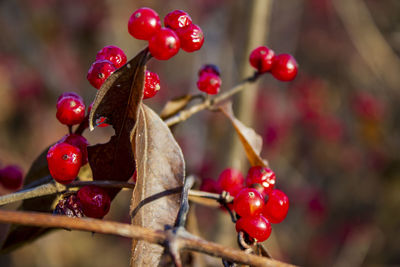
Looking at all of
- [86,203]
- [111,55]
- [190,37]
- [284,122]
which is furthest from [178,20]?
[284,122]

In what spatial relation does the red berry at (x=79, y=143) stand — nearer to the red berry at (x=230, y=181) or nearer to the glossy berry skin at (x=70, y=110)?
the glossy berry skin at (x=70, y=110)

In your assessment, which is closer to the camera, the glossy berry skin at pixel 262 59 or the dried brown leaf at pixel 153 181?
the dried brown leaf at pixel 153 181

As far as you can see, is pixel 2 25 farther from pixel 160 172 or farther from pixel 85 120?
pixel 160 172

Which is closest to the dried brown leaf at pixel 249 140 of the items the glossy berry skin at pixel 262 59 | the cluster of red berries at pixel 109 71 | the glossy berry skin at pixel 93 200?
the glossy berry skin at pixel 262 59

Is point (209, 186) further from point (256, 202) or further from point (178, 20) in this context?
point (178, 20)

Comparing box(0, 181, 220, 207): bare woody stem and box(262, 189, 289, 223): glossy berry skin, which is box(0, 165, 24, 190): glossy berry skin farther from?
box(262, 189, 289, 223): glossy berry skin

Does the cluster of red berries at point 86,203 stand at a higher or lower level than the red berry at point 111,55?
lower

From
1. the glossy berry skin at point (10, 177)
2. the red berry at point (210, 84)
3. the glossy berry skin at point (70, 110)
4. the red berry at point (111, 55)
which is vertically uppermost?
the red berry at point (111, 55)
